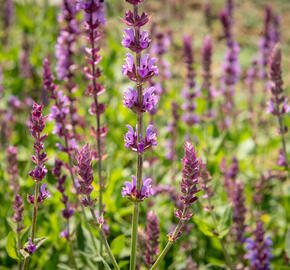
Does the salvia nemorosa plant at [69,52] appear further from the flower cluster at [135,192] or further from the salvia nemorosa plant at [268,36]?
the salvia nemorosa plant at [268,36]

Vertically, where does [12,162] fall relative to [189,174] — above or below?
below

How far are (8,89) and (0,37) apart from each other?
2.46 metres

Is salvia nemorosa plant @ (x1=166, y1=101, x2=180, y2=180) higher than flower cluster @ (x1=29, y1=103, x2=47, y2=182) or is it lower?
lower

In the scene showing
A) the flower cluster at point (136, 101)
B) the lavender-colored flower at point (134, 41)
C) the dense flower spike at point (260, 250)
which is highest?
the lavender-colored flower at point (134, 41)

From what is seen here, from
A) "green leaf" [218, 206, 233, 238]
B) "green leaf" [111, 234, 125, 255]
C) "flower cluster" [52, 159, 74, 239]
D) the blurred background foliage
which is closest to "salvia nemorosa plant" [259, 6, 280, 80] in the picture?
the blurred background foliage

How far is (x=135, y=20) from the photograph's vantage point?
2027 mm

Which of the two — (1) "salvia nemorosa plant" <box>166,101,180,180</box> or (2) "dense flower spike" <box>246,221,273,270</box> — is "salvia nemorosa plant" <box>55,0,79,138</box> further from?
(2) "dense flower spike" <box>246,221,273,270</box>

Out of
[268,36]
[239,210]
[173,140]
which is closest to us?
[239,210]

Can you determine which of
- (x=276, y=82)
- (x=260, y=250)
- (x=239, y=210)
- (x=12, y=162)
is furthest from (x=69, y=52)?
(x=260, y=250)

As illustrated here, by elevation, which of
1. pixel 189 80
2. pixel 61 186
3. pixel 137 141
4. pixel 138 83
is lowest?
pixel 61 186

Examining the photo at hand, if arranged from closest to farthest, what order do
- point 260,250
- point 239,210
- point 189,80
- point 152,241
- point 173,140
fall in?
point 152,241 < point 260,250 < point 239,210 < point 173,140 < point 189,80

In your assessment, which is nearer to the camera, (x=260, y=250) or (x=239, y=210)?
Result: (x=260, y=250)

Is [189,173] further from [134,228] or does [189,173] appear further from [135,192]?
[134,228]

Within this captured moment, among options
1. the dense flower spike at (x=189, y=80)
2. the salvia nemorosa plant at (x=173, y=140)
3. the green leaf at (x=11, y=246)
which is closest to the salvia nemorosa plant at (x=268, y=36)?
the dense flower spike at (x=189, y=80)
